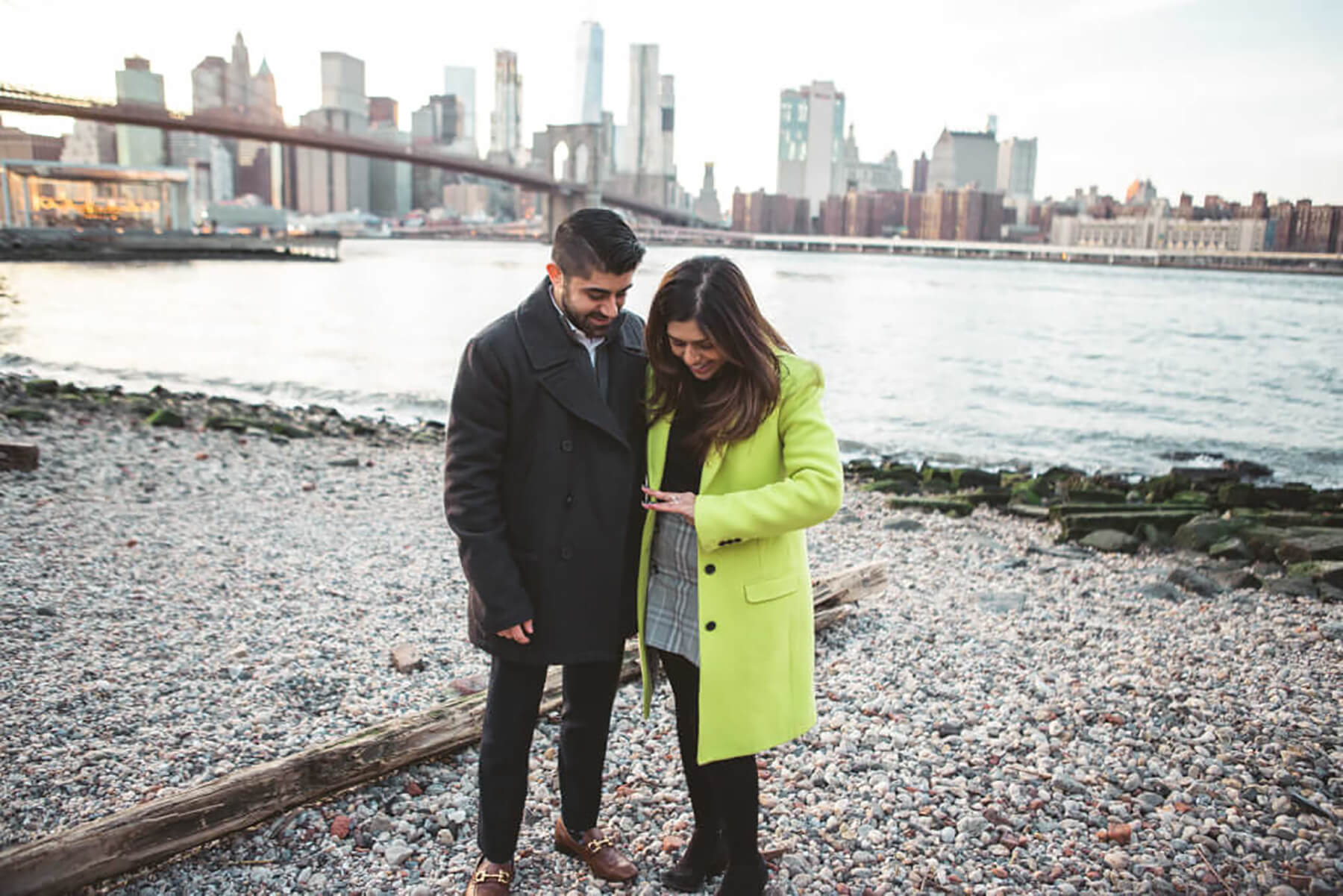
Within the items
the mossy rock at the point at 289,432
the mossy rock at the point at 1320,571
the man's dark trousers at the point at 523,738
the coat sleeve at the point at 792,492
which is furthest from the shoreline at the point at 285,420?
the coat sleeve at the point at 792,492

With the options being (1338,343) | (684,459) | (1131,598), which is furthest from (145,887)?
(1338,343)

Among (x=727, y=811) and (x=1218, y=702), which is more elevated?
(x=727, y=811)

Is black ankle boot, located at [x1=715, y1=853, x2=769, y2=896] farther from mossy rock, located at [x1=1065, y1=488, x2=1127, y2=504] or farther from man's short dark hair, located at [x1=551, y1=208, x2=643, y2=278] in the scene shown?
mossy rock, located at [x1=1065, y1=488, x2=1127, y2=504]

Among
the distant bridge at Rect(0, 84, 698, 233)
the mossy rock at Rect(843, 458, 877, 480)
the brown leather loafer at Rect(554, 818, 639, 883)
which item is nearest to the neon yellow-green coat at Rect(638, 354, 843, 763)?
the brown leather loafer at Rect(554, 818, 639, 883)

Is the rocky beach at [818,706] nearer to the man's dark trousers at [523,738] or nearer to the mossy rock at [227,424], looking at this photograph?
the man's dark trousers at [523,738]

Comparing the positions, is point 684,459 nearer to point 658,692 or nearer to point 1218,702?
point 658,692

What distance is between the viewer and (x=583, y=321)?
1954 millimetres

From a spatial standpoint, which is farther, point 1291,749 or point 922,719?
point 922,719

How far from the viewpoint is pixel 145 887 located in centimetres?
216

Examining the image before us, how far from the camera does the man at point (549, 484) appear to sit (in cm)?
194

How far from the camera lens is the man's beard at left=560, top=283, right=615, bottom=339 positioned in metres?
1.94

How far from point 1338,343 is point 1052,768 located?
35.5 metres

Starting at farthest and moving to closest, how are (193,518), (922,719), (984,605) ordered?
1. (193,518)
2. (984,605)
3. (922,719)

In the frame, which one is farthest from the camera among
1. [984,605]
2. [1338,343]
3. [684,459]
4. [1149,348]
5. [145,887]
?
[1338,343]
